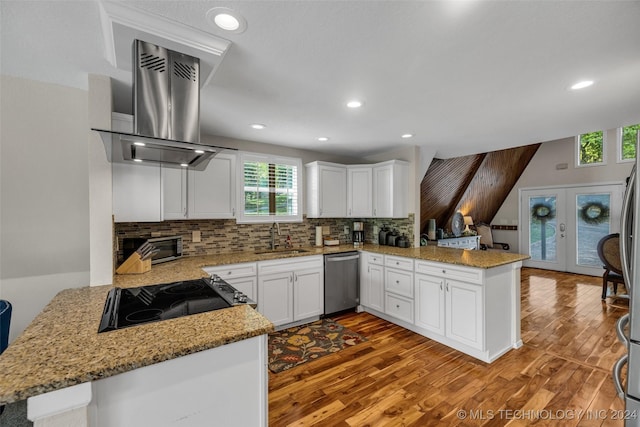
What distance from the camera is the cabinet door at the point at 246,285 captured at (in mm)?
2893

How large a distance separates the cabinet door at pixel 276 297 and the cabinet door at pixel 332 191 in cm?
119

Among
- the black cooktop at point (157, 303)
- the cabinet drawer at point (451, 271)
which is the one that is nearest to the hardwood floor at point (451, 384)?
the cabinet drawer at point (451, 271)

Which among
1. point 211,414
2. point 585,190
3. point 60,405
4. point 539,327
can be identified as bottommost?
point 539,327

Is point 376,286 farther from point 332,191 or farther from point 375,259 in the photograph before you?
point 332,191

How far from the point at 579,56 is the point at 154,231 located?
12.4 ft

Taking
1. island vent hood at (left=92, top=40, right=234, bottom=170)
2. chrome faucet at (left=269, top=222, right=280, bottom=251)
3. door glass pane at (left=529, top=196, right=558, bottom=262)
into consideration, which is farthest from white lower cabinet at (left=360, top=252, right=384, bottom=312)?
door glass pane at (left=529, top=196, right=558, bottom=262)

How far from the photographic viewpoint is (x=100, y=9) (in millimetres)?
1229

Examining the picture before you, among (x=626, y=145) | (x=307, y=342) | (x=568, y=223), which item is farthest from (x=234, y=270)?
(x=626, y=145)

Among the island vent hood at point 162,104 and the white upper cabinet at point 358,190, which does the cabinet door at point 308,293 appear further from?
the island vent hood at point 162,104

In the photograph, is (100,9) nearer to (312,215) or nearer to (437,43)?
(437,43)

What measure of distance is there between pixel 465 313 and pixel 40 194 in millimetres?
3879

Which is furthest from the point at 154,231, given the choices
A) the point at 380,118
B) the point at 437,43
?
the point at 437,43

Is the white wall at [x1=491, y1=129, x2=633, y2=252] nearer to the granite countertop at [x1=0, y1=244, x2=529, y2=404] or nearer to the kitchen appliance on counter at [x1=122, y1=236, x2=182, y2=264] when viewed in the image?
the granite countertop at [x1=0, y1=244, x2=529, y2=404]

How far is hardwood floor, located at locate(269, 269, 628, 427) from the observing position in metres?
1.88
